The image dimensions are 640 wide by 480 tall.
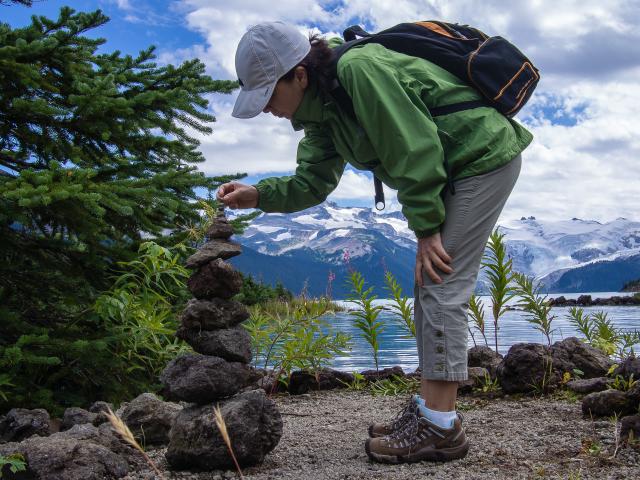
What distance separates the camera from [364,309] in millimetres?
5543

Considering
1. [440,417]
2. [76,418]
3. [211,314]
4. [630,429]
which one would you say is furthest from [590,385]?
[76,418]

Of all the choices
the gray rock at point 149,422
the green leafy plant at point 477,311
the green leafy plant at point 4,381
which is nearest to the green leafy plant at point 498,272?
the green leafy plant at point 477,311

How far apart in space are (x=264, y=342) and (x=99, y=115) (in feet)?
8.12

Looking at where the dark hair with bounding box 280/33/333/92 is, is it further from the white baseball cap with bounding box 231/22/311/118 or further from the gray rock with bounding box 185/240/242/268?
the gray rock with bounding box 185/240/242/268

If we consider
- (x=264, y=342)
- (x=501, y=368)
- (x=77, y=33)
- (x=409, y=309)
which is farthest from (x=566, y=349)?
(x=77, y=33)

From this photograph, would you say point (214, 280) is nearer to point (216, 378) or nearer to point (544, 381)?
point (216, 378)

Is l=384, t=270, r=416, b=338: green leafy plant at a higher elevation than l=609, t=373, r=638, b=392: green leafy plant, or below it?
higher

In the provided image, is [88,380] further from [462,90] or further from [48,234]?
[462,90]

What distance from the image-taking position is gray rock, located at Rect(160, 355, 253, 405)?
304 centimetres

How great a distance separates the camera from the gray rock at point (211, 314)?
3156mm

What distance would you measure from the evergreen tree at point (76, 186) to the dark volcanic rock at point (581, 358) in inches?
139

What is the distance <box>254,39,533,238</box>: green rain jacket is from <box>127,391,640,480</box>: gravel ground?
1.12m

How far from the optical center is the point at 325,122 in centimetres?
322

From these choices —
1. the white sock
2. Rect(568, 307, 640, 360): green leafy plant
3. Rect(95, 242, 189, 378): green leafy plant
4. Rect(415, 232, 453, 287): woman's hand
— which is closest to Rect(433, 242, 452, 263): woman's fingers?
Rect(415, 232, 453, 287): woman's hand
